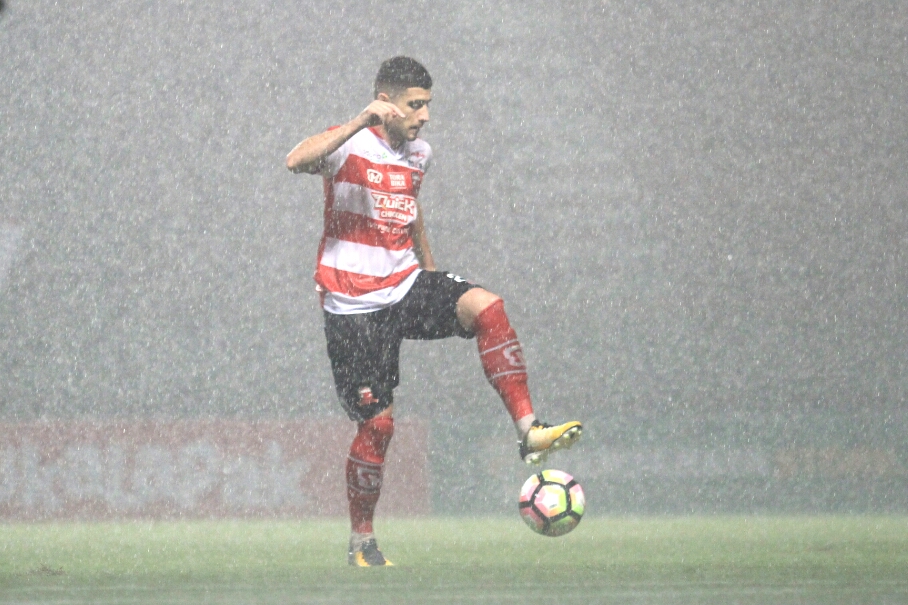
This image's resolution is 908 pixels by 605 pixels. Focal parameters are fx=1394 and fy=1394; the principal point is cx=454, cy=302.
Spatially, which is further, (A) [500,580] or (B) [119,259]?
(B) [119,259]

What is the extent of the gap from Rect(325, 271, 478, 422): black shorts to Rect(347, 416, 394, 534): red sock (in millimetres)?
64

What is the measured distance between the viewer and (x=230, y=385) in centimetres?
1616

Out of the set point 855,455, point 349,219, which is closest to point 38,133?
point 855,455

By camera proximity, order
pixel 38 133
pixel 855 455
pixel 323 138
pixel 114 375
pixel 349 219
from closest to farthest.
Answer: pixel 323 138
pixel 349 219
pixel 855 455
pixel 114 375
pixel 38 133

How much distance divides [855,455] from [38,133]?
11722 millimetres

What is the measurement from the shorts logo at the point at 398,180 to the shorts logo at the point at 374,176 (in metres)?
0.04

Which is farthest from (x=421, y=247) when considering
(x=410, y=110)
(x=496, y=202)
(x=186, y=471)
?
(x=496, y=202)

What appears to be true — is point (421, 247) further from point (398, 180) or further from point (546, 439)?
point (546, 439)

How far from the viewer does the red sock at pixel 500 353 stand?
4.56 m

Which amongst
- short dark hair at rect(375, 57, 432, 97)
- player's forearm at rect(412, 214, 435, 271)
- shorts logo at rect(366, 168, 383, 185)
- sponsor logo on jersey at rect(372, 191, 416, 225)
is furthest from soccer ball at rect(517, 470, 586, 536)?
short dark hair at rect(375, 57, 432, 97)

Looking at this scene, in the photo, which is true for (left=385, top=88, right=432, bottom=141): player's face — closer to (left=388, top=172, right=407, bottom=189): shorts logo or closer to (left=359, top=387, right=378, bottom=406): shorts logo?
(left=388, top=172, right=407, bottom=189): shorts logo

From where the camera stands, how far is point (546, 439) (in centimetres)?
423

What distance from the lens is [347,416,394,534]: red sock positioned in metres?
4.81

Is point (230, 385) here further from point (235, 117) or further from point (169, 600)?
point (169, 600)
